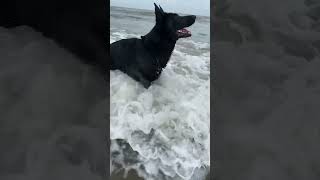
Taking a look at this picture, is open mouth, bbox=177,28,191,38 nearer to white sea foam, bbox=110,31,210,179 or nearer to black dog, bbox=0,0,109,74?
white sea foam, bbox=110,31,210,179

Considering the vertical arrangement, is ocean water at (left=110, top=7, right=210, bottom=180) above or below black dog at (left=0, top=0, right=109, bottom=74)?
below

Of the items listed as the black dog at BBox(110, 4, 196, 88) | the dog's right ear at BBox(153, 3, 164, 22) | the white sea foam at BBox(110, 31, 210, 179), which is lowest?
the white sea foam at BBox(110, 31, 210, 179)

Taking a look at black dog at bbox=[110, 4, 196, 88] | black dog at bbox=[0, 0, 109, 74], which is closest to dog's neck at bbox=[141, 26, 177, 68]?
black dog at bbox=[110, 4, 196, 88]

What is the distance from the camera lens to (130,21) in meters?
1.23

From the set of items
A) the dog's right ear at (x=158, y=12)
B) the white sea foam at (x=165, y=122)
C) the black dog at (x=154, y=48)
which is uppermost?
the dog's right ear at (x=158, y=12)

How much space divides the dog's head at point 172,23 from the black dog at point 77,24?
16 centimetres

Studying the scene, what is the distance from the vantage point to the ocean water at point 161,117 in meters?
1.20

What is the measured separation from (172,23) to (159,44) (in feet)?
0.23

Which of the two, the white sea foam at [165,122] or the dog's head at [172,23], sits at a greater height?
the dog's head at [172,23]

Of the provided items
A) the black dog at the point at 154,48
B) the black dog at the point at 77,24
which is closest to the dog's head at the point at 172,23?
the black dog at the point at 154,48

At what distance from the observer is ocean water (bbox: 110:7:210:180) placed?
1195mm

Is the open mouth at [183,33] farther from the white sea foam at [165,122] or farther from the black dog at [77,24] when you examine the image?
the black dog at [77,24]

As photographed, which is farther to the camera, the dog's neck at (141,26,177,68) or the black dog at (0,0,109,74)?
the dog's neck at (141,26,177,68)
